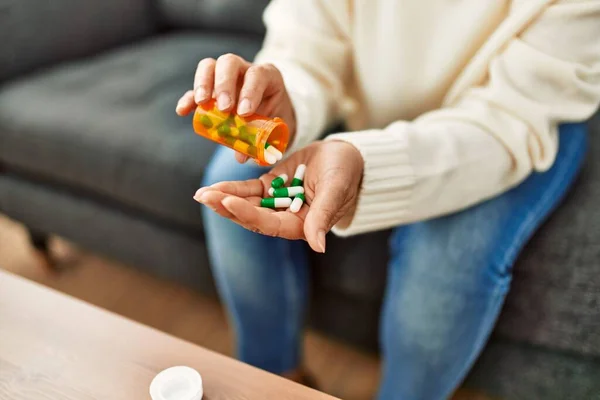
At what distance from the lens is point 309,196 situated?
1.76ft

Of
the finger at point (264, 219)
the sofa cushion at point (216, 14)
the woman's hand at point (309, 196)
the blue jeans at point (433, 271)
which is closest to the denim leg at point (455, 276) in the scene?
the blue jeans at point (433, 271)

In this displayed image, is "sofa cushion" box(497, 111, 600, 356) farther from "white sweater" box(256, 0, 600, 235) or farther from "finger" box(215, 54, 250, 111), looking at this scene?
"finger" box(215, 54, 250, 111)

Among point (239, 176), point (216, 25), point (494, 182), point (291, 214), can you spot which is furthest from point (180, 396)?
point (216, 25)

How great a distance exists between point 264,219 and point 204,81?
0.18 meters

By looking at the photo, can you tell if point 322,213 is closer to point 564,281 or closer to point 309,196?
point 309,196

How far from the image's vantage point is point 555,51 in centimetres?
64

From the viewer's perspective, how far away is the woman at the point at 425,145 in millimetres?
588

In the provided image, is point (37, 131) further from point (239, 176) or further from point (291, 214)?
point (291, 214)

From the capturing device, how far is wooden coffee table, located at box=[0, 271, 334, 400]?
1.67 feet

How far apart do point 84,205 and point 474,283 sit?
76cm

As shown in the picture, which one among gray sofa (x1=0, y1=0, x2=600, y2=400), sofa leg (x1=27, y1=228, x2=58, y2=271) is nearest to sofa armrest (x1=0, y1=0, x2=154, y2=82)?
gray sofa (x1=0, y1=0, x2=600, y2=400)

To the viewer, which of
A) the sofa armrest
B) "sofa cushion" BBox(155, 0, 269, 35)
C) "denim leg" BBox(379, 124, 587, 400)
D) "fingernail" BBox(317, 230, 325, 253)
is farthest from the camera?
"sofa cushion" BBox(155, 0, 269, 35)

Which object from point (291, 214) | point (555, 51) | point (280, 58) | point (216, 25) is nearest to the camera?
point (291, 214)

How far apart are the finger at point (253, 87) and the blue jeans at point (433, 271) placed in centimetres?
17
